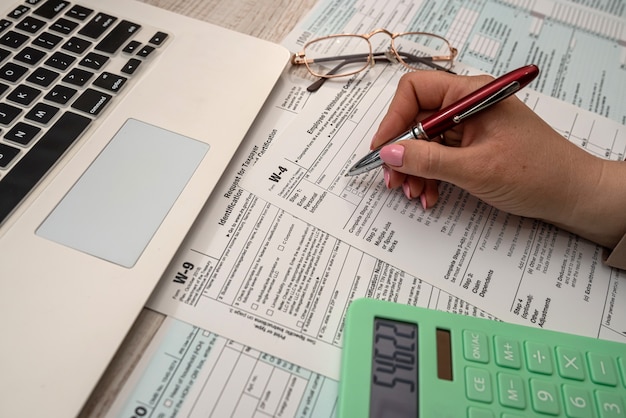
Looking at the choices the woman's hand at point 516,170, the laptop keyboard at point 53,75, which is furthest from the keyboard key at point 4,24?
the woman's hand at point 516,170

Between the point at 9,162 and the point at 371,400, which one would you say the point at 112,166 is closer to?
the point at 9,162

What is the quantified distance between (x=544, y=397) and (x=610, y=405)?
0.05 meters

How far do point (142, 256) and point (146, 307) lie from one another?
0.14 ft

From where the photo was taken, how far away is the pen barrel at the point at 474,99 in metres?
0.47

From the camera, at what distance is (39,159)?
1.47 ft

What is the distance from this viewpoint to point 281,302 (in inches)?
17.1

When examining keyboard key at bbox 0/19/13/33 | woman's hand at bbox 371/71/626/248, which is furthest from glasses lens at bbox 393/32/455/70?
keyboard key at bbox 0/19/13/33

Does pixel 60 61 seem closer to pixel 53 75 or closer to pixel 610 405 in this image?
pixel 53 75

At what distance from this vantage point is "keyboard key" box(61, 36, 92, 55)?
0.52 meters

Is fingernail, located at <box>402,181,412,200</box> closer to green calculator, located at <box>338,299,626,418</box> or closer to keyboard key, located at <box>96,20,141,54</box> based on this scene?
green calculator, located at <box>338,299,626,418</box>

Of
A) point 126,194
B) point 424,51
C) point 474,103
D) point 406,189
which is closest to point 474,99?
point 474,103

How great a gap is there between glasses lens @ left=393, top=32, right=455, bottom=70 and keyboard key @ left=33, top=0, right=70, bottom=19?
395 mm

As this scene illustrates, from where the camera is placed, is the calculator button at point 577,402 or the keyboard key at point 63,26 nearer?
the calculator button at point 577,402

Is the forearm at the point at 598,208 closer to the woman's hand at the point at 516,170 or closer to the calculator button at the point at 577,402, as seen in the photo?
the woman's hand at the point at 516,170
